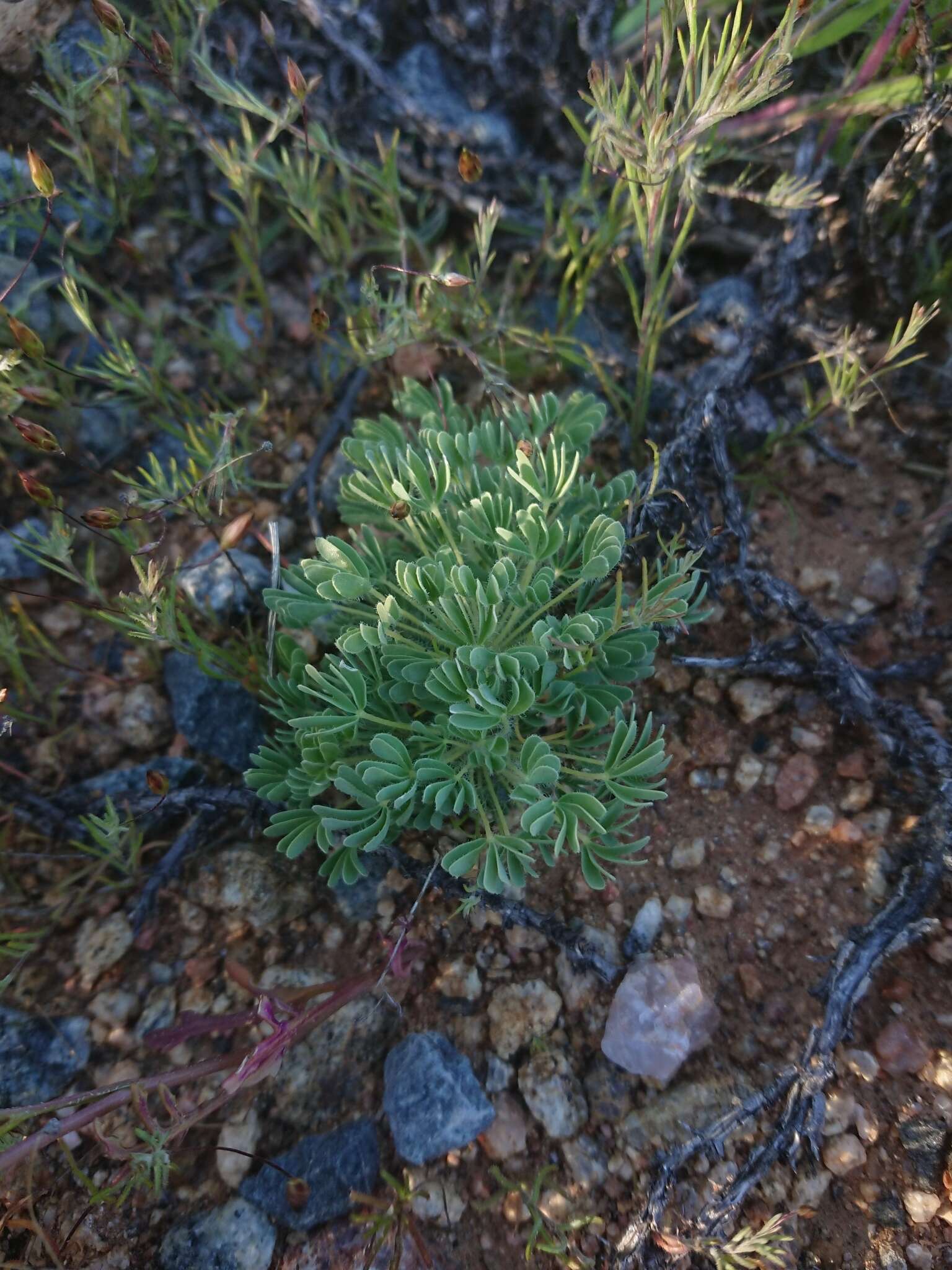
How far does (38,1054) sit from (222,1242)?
65cm

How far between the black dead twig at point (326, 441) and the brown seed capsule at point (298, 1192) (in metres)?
1.74

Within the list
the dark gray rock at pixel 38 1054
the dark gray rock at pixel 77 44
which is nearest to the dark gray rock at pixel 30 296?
the dark gray rock at pixel 77 44

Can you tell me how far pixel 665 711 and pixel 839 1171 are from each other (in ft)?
3.81

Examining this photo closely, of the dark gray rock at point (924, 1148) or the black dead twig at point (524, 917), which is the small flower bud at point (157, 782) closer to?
the black dead twig at point (524, 917)

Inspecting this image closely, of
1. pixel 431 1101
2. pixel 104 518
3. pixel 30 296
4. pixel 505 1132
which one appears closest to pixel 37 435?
pixel 104 518

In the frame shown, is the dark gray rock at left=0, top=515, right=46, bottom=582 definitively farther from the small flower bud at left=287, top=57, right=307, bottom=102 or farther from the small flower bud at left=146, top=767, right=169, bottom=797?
the small flower bud at left=287, top=57, right=307, bottom=102

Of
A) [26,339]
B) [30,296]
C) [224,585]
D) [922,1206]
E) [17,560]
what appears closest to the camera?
[922,1206]

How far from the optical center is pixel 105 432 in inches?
122

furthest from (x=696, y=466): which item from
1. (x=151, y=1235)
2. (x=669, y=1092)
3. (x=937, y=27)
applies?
(x=151, y=1235)

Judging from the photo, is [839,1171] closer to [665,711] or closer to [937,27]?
[665,711]

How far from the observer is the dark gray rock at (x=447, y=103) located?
3.15m

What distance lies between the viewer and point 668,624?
7.39 feet

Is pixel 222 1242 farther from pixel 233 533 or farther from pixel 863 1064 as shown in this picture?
pixel 233 533

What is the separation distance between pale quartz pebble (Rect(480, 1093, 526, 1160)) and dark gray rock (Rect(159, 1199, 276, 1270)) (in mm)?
510
